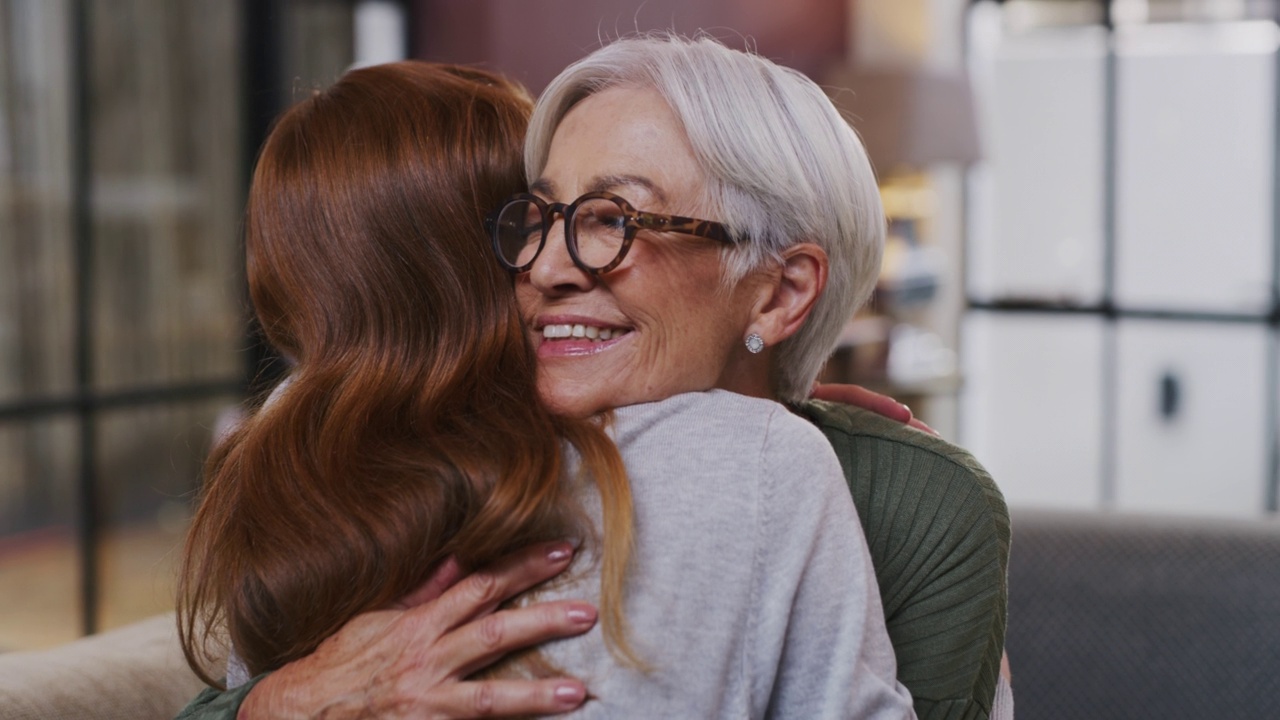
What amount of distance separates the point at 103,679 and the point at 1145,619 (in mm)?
1360

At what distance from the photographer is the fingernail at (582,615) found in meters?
1.04

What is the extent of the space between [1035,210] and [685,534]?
4779 mm

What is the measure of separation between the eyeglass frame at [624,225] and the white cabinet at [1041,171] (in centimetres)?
440

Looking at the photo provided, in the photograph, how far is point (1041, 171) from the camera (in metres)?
5.38

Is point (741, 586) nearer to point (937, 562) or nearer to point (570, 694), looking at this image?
point (570, 694)

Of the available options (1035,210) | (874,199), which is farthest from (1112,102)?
(874,199)

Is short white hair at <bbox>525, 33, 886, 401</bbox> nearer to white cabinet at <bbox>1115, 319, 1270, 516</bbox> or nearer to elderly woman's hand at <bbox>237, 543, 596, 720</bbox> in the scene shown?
elderly woman's hand at <bbox>237, 543, 596, 720</bbox>

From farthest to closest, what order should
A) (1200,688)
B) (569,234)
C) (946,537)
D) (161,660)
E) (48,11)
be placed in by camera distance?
(48,11), (1200,688), (161,660), (946,537), (569,234)

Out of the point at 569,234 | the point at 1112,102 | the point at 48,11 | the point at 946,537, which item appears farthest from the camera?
the point at 1112,102

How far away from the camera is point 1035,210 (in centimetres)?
545

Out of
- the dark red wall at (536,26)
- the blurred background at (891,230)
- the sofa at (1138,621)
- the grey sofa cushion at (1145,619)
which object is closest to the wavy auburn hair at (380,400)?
the sofa at (1138,621)

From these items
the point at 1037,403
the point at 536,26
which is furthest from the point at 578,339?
the point at 1037,403

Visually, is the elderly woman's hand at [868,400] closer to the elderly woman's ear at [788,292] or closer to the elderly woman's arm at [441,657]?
the elderly woman's ear at [788,292]

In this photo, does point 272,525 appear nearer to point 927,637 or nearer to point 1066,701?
point 927,637
